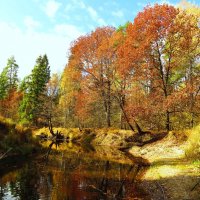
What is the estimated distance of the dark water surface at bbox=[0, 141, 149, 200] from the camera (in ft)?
38.0

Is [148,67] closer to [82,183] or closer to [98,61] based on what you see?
[98,61]

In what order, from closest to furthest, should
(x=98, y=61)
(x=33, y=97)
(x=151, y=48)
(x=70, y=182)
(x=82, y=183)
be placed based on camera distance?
(x=82, y=183), (x=70, y=182), (x=151, y=48), (x=98, y=61), (x=33, y=97)

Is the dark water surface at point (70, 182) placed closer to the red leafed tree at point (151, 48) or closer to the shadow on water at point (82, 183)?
the shadow on water at point (82, 183)

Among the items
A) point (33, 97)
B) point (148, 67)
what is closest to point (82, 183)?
point (148, 67)

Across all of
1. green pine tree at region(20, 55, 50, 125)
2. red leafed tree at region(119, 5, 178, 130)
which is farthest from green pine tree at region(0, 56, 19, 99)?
red leafed tree at region(119, 5, 178, 130)

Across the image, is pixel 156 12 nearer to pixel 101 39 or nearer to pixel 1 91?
pixel 101 39

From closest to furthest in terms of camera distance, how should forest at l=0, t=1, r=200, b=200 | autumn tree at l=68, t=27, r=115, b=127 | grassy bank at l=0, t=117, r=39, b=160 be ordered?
forest at l=0, t=1, r=200, b=200 → grassy bank at l=0, t=117, r=39, b=160 → autumn tree at l=68, t=27, r=115, b=127

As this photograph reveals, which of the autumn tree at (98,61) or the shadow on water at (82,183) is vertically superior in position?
the autumn tree at (98,61)

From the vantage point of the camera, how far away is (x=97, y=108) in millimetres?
45000

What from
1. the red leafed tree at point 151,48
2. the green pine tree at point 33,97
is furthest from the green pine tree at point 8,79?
the red leafed tree at point 151,48

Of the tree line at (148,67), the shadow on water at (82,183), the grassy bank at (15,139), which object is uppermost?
the tree line at (148,67)

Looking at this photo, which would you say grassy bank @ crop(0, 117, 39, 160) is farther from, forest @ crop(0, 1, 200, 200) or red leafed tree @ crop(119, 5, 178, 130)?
red leafed tree @ crop(119, 5, 178, 130)

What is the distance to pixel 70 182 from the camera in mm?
14188

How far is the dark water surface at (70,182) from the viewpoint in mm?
11570
